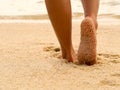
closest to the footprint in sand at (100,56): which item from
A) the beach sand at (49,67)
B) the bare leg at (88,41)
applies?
the beach sand at (49,67)

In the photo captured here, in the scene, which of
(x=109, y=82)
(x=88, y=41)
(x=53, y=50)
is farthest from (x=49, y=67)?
(x=53, y=50)

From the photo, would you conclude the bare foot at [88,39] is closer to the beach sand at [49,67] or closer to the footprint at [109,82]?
the beach sand at [49,67]

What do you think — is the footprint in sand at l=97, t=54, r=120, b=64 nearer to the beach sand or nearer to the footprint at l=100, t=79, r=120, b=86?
the beach sand

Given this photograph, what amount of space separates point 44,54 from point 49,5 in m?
0.52

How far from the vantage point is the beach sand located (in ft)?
5.89

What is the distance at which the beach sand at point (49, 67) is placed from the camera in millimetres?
1796

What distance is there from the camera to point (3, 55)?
8.23 feet

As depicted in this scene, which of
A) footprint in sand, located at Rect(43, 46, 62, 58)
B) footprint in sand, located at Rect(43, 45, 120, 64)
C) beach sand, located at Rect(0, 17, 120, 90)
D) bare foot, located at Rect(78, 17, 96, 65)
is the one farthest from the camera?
footprint in sand, located at Rect(43, 46, 62, 58)

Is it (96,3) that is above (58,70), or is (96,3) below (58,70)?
above

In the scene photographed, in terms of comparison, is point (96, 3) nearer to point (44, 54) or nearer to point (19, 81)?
point (44, 54)

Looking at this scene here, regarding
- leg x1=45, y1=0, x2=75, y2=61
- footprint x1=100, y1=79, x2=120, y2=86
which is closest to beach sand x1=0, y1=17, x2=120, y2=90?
footprint x1=100, y1=79, x2=120, y2=86

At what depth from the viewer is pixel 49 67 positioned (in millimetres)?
2141

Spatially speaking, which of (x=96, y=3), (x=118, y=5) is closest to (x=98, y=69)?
(x=96, y=3)

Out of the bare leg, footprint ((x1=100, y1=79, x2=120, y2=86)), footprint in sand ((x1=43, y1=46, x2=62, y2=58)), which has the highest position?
the bare leg
